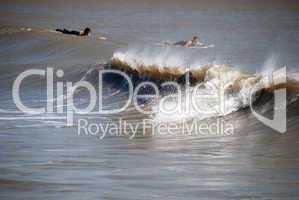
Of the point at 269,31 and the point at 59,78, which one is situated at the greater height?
the point at 269,31

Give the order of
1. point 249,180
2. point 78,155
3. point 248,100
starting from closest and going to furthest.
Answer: point 249,180 < point 78,155 < point 248,100

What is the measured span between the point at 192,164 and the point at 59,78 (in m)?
12.8

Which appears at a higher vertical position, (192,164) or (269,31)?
(269,31)

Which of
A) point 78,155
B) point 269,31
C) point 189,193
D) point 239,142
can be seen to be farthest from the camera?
point 269,31

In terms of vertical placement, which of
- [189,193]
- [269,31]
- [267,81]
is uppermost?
[269,31]

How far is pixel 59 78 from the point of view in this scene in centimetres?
2383

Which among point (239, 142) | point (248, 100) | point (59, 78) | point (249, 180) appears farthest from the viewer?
point (59, 78)

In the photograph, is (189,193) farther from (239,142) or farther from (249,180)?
(239,142)

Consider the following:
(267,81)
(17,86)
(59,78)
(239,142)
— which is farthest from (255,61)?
(239,142)

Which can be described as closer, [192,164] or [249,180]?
[249,180]

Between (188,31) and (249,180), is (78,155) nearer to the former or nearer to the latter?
(249,180)

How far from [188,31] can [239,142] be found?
1385 inches

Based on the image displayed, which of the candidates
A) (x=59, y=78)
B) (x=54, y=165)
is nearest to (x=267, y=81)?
(x=54, y=165)

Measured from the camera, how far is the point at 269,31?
152ft
